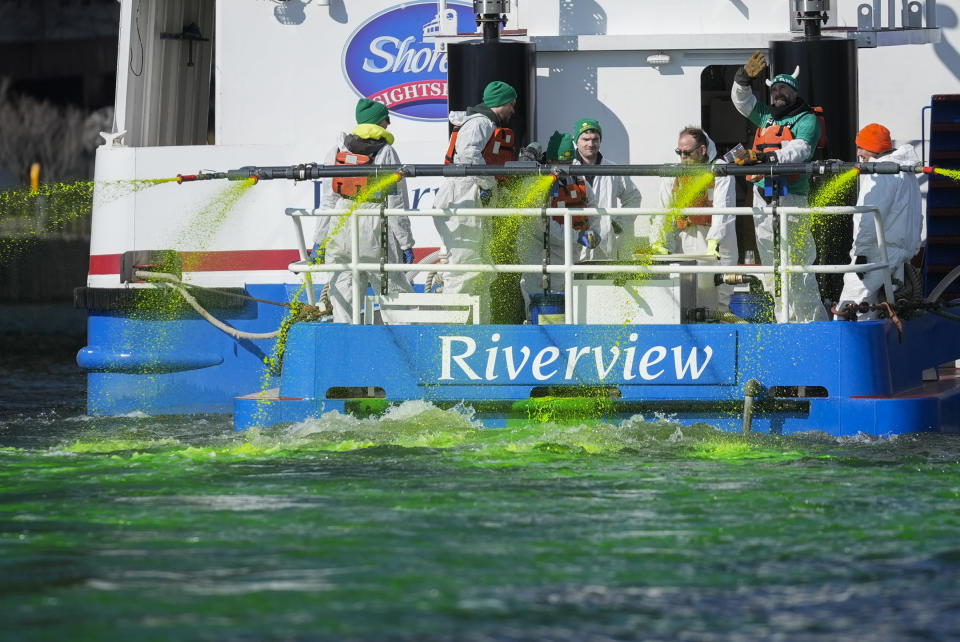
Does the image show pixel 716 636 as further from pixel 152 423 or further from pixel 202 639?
pixel 152 423

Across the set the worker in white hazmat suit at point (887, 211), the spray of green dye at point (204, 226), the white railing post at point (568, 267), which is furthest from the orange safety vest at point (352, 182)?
the worker in white hazmat suit at point (887, 211)

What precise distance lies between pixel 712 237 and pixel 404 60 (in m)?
3.19

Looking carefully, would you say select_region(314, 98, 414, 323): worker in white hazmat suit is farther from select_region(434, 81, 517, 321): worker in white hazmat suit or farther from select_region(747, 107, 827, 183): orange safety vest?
select_region(747, 107, 827, 183): orange safety vest

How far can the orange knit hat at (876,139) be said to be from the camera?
10469 mm

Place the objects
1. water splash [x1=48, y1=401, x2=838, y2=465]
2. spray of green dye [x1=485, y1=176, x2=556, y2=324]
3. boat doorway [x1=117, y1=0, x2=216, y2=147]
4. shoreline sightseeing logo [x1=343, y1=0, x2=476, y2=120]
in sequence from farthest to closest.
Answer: boat doorway [x1=117, y1=0, x2=216, y2=147] < shoreline sightseeing logo [x1=343, y1=0, x2=476, y2=120] < spray of green dye [x1=485, y1=176, x2=556, y2=324] < water splash [x1=48, y1=401, x2=838, y2=465]

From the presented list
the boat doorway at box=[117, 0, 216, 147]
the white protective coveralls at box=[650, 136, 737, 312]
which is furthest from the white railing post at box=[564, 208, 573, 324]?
the boat doorway at box=[117, 0, 216, 147]

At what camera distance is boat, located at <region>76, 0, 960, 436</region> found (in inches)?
367

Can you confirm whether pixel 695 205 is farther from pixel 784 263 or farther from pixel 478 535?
pixel 478 535

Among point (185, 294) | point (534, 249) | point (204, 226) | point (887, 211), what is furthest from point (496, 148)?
point (204, 226)

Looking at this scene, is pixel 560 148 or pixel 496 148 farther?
pixel 560 148

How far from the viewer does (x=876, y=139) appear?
Answer: 1047 cm

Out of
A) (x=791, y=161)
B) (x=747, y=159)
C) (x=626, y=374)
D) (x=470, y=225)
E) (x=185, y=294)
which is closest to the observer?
(x=626, y=374)

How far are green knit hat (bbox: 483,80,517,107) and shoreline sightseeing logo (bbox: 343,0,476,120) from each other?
7.73 ft

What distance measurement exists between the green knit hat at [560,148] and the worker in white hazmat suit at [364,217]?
3.43ft
